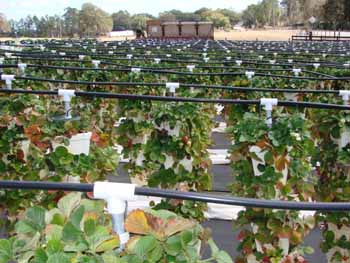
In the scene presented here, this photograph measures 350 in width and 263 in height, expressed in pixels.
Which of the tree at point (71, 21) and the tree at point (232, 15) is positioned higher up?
the tree at point (232, 15)

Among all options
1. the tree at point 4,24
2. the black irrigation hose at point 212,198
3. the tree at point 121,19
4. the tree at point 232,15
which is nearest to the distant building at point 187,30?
the black irrigation hose at point 212,198

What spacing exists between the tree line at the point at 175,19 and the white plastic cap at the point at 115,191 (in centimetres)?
3730

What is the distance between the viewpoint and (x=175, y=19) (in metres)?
79.6

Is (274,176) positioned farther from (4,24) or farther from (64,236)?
(4,24)

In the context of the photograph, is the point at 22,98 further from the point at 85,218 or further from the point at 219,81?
the point at 219,81

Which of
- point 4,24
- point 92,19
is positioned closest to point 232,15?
point 92,19

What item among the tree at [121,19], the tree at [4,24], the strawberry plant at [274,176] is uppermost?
the tree at [121,19]

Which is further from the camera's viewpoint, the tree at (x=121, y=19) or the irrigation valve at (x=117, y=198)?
the tree at (x=121, y=19)

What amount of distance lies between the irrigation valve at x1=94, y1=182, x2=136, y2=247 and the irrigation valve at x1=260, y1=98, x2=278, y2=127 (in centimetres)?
147

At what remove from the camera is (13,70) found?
659 centimetres

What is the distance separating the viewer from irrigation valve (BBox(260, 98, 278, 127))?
269 centimetres

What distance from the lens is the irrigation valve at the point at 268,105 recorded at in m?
2.69

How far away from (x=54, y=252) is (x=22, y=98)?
210 centimetres

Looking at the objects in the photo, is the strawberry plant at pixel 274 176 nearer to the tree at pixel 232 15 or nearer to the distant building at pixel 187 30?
the distant building at pixel 187 30
